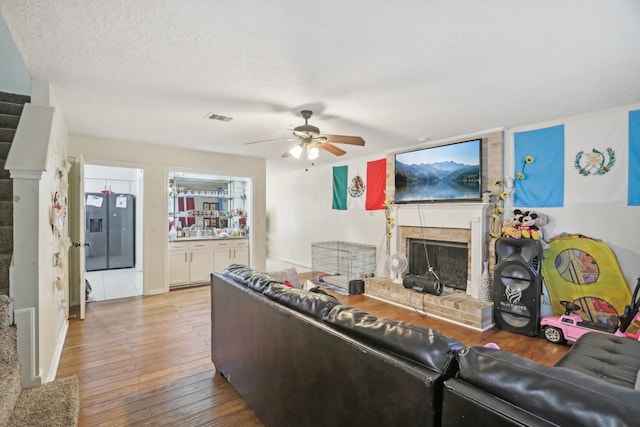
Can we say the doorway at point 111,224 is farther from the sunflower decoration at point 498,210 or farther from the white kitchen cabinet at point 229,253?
the sunflower decoration at point 498,210

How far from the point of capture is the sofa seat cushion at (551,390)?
78 cm

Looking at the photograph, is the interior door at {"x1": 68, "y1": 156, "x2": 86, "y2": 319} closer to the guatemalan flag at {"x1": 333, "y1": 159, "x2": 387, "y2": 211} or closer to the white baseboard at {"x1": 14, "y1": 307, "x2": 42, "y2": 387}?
the white baseboard at {"x1": 14, "y1": 307, "x2": 42, "y2": 387}

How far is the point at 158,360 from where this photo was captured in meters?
Answer: 2.86

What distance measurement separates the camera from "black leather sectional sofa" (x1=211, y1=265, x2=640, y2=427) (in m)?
0.87

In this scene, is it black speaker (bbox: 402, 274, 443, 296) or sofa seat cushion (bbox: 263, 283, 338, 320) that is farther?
black speaker (bbox: 402, 274, 443, 296)

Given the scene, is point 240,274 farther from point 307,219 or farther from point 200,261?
point 307,219

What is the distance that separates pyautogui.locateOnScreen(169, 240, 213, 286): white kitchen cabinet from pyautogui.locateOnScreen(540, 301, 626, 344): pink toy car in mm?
5249

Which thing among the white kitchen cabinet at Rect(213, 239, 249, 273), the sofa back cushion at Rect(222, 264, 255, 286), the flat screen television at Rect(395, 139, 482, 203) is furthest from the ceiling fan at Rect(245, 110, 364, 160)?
the white kitchen cabinet at Rect(213, 239, 249, 273)

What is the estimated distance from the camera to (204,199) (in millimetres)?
6500

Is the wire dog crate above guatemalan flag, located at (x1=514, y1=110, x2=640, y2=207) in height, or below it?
below

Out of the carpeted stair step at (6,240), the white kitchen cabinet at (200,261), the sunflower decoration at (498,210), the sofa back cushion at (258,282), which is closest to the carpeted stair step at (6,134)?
the carpeted stair step at (6,240)

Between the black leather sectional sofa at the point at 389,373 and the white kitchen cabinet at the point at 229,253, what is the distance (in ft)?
12.6

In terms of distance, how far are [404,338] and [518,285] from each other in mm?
3050

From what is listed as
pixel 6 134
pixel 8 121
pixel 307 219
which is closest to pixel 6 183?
pixel 6 134
